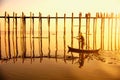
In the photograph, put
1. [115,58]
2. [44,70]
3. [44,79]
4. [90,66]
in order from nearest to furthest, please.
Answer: [44,79] < [44,70] < [90,66] < [115,58]

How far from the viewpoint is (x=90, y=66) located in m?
13.8

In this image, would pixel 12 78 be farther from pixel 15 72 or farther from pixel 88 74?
pixel 88 74

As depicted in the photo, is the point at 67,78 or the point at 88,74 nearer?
the point at 67,78

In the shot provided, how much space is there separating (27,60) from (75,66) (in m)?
3.40

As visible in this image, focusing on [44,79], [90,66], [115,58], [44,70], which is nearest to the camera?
[44,79]

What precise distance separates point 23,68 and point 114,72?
479cm

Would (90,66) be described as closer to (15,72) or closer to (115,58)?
(115,58)

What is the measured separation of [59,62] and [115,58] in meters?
3.80

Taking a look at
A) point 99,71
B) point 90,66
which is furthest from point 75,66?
point 99,71

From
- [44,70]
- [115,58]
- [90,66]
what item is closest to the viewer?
[44,70]

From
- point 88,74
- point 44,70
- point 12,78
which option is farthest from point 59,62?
point 12,78

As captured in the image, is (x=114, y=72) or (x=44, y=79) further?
(x=114, y=72)

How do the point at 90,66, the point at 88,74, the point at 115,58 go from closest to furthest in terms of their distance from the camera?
the point at 88,74
the point at 90,66
the point at 115,58

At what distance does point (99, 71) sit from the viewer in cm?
1249
